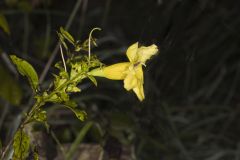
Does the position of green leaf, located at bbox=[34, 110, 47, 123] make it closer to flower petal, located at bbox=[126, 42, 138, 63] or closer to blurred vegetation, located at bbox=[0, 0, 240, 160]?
flower petal, located at bbox=[126, 42, 138, 63]

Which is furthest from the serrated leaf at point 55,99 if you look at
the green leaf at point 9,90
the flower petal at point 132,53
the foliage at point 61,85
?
the green leaf at point 9,90

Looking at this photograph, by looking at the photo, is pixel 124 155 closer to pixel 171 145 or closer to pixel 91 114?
pixel 91 114

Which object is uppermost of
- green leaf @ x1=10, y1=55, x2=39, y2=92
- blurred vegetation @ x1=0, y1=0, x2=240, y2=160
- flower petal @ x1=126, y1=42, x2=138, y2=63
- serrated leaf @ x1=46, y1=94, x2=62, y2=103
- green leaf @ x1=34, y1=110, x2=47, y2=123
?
blurred vegetation @ x1=0, y1=0, x2=240, y2=160

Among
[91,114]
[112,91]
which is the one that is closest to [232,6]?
[112,91]

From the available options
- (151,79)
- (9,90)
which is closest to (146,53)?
(9,90)

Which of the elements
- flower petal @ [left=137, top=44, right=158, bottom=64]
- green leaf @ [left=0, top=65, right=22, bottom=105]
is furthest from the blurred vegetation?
flower petal @ [left=137, top=44, right=158, bottom=64]

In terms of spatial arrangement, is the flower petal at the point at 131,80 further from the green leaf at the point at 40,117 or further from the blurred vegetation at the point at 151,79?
the blurred vegetation at the point at 151,79

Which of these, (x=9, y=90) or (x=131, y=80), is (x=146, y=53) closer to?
(x=131, y=80)
